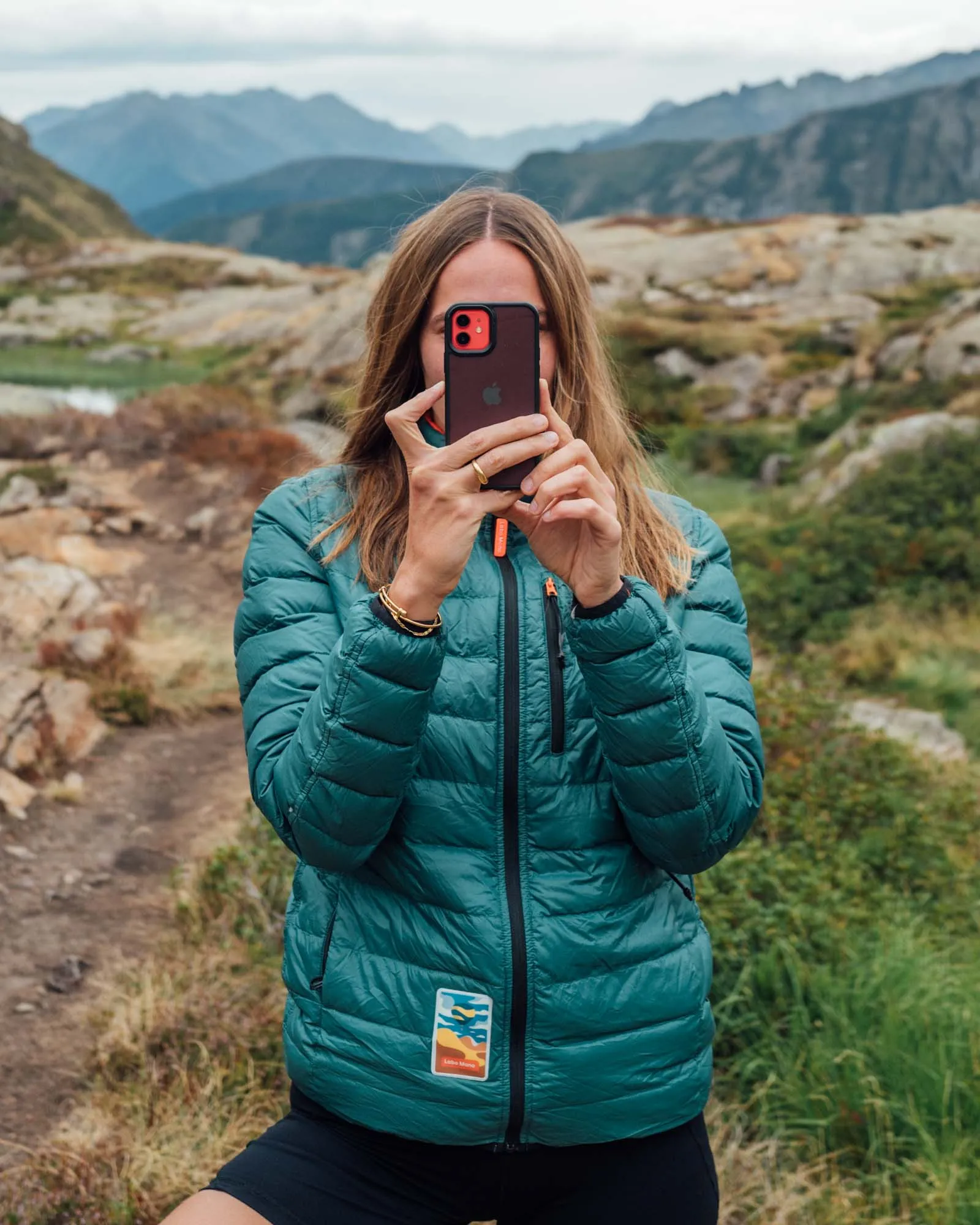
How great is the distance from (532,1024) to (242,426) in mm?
15941

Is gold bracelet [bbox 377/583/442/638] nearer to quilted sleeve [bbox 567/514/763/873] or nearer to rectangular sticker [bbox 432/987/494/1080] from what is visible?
quilted sleeve [bbox 567/514/763/873]

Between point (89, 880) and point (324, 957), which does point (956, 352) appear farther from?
point (324, 957)

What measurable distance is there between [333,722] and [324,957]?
44 centimetres

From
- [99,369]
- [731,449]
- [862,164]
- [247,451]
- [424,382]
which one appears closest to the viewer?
[424,382]

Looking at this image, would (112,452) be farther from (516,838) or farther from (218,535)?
(516,838)

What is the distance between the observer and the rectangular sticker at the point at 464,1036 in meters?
1.79

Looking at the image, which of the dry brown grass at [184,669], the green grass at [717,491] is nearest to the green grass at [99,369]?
the green grass at [717,491]

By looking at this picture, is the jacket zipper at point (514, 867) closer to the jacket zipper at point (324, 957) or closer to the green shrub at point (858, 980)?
the jacket zipper at point (324, 957)

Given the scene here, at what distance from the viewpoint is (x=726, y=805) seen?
1.83 metres

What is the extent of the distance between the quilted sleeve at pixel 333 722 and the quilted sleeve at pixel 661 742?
264 mm

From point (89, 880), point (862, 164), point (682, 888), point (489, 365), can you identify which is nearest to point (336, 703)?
point (489, 365)

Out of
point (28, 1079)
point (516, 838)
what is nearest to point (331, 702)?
point (516, 838)

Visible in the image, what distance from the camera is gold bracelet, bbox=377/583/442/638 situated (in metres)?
1.68

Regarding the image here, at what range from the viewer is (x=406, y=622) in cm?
168
